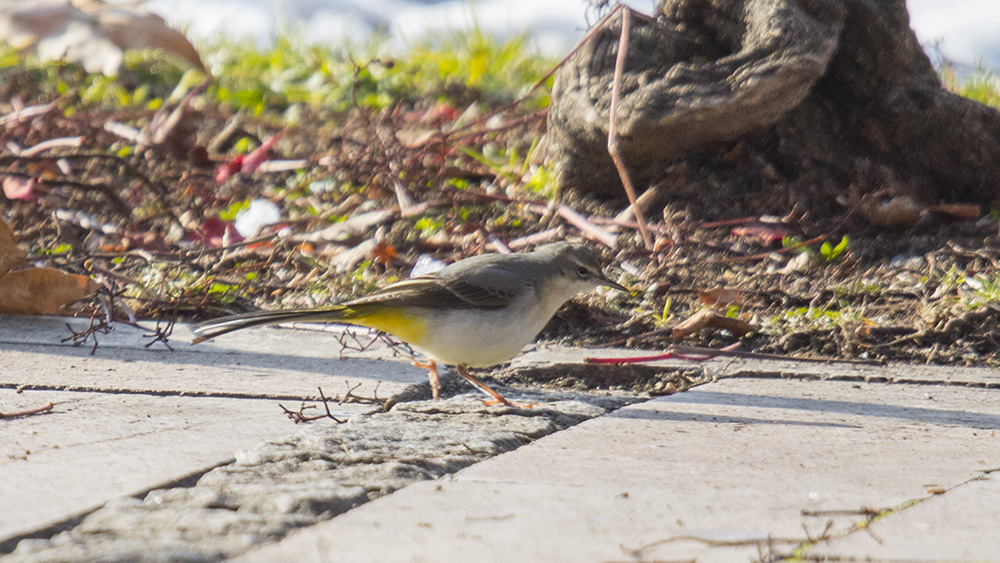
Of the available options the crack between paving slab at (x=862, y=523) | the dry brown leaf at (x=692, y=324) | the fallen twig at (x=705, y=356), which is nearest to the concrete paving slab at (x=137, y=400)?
the fallen twig at (x=705, y=356)

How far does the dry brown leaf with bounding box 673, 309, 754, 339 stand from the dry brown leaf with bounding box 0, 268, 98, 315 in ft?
7.75

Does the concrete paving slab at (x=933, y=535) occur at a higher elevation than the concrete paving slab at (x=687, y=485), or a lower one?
lower

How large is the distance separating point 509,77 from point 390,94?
1.20m

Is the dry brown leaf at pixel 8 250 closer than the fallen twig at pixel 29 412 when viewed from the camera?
No

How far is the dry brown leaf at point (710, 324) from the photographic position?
164 inches

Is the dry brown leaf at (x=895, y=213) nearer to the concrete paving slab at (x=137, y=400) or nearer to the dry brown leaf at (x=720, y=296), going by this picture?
the dry brown leaf at (x=720, y=296)

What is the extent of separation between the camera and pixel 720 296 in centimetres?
458

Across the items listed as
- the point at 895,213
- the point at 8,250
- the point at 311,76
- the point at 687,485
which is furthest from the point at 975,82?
the point at 687,485

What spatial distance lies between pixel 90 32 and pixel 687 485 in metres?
7.49

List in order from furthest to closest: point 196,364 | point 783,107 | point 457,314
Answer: point 783,107, point 196,364, point 457,314

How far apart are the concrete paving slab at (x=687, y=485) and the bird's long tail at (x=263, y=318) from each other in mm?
1031

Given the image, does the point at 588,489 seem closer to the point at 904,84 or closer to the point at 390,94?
the point at 904,84

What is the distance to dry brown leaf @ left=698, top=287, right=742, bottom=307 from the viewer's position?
14.9 ft

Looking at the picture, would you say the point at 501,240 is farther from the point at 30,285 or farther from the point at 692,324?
Answer: the point at 30,285
